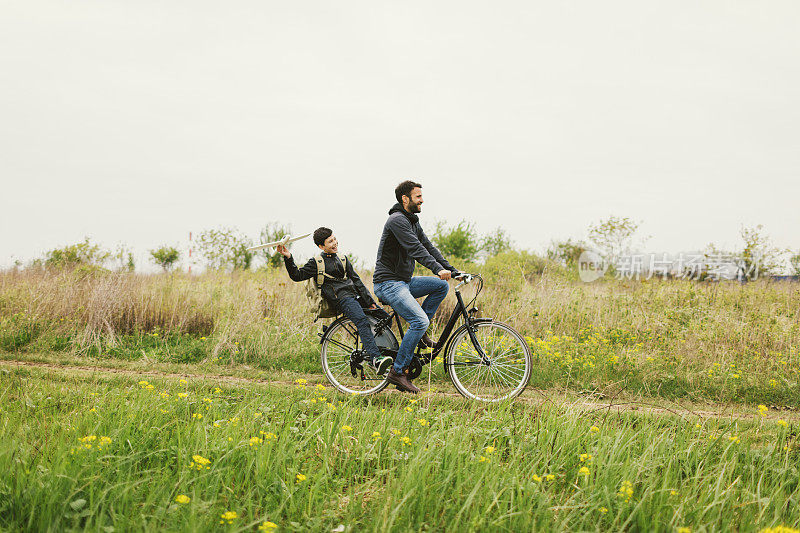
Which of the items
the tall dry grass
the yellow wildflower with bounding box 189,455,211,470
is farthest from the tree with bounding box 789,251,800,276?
the yellow wildflower with bounding box 189,455,211,470

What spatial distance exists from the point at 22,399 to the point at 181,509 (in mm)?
3202

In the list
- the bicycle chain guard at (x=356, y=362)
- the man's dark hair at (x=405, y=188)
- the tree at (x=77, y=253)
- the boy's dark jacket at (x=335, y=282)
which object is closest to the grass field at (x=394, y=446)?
the bicycle chain guard at (x=356, y=362)

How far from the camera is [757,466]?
3795 millimetres

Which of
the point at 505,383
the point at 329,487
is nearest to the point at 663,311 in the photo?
the point at 505,383

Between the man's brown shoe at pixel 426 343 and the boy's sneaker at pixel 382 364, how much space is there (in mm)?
408

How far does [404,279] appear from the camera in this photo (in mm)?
5746

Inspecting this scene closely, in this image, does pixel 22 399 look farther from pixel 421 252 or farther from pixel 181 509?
pixel 421 252

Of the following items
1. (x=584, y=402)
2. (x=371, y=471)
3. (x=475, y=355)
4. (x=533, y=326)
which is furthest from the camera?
(x=533, y=326)

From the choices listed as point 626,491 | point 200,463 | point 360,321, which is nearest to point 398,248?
point 360,321

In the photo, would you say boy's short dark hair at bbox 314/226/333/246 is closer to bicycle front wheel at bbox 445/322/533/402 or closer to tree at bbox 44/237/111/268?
bicycle front wheel at bbox 445/322/533/402

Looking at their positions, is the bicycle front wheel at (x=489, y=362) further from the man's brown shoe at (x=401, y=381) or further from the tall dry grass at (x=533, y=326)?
the tall dry grass at (x=533, y=326)

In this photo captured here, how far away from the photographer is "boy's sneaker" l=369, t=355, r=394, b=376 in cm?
588

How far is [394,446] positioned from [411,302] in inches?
79.8

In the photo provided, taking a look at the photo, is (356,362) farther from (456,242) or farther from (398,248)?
(456,242)
